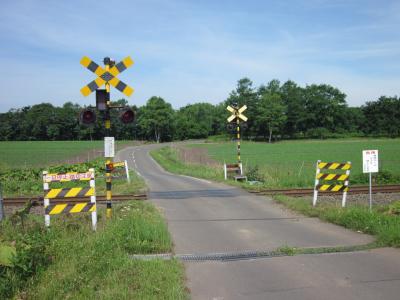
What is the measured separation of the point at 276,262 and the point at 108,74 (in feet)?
19.4

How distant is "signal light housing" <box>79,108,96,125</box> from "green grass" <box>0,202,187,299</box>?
253cm

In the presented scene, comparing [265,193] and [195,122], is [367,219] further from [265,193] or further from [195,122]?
[195,122]

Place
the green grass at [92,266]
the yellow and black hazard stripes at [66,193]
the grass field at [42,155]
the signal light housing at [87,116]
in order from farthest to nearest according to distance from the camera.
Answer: the grass field at [42,155], the signal light housing at [87,116], the yellow and black hazard stripes at [66,193], the green grass at [92,266]

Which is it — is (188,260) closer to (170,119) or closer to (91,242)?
(91,242)

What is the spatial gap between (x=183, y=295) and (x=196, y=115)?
150 metres

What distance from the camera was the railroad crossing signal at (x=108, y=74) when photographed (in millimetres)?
9703

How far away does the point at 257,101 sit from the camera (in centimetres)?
12500

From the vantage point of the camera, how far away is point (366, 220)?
29.8 feet

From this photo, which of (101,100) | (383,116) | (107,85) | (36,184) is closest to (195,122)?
(383,116)

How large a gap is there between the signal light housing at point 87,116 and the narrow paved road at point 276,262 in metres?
3.14

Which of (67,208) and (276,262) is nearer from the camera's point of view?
(276,262)

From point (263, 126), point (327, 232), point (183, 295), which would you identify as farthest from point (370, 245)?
point (263, 126)

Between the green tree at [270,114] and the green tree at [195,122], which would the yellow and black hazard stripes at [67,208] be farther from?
the green tree at [195,122]

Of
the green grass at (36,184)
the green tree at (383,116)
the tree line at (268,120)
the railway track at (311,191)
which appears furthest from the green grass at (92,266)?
the green tree at (383,116)
